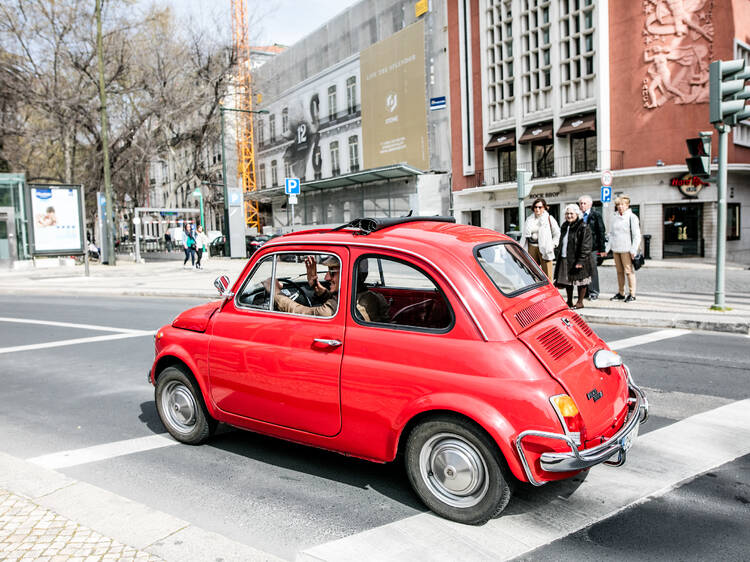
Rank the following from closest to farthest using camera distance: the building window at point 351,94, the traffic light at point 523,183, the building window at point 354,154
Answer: the traffic light at point 523,183 → the building window at point 351,94 → the building window at point 354,154

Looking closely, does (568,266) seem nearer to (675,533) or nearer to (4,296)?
(675,533)

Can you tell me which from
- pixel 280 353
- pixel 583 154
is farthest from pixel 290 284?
pixel 583 154

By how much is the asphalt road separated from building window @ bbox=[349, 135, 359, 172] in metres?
38.0

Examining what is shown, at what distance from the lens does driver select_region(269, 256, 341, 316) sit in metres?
3.98

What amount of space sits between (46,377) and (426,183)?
31937 millimetres

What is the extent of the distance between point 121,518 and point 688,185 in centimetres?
2811

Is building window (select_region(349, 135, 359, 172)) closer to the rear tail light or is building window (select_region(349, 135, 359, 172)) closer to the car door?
the car door

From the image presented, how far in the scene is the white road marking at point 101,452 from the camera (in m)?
4.59

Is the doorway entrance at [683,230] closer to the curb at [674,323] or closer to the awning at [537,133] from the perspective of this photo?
the awning at [537,133]

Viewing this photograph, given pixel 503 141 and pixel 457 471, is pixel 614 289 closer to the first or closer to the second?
pixel 457 471


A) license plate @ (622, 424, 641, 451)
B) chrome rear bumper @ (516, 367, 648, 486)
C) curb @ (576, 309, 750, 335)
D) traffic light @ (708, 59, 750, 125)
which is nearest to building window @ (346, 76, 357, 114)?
traffic light @ (708, 59, 750, 125)

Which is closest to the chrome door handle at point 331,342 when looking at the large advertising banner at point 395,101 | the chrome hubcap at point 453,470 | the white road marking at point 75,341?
the chrome hubcap at point 453,470

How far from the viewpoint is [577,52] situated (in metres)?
30.5

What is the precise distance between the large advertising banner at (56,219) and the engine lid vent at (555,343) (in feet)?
80.5
